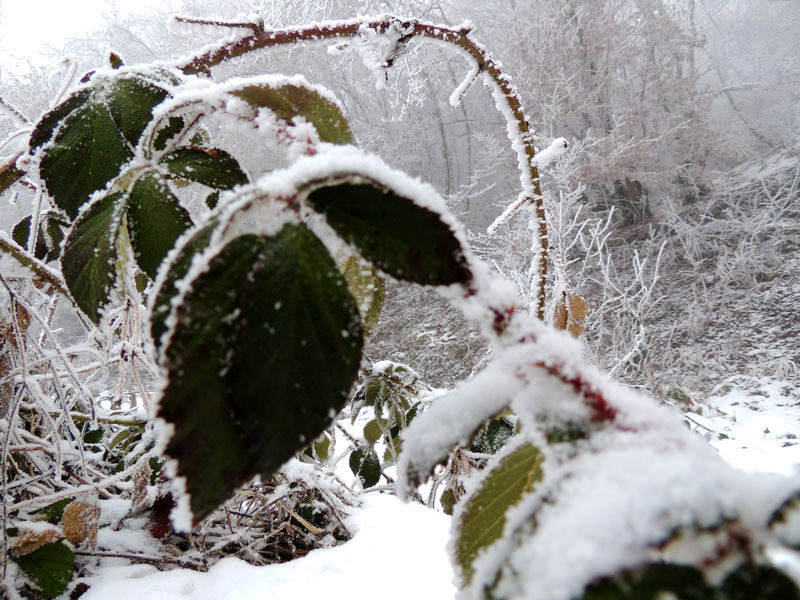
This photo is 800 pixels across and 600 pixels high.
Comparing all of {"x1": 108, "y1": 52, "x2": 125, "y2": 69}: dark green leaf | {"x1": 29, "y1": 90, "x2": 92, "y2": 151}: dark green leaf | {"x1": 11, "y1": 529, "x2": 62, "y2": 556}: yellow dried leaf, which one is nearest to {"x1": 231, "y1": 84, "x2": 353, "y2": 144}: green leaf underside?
{"x1": 29, "y1": 90, "x2": 92, "y2": 151}: dark green leaf

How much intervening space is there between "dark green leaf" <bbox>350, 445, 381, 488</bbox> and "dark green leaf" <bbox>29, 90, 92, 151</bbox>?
0.86 metres

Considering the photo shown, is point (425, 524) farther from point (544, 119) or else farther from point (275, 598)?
point (544, 119)

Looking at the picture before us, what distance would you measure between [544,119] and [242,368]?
6039 mm

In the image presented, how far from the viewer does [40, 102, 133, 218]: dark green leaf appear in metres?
0.28

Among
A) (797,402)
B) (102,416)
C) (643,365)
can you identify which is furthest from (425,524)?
(797,402)

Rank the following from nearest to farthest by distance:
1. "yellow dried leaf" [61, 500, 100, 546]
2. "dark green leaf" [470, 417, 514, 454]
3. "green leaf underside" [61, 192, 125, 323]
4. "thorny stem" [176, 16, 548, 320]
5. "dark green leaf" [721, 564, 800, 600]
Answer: "dark green leaf" [721, 564, 800, 600]
"green leaf underside" [61, 192, 125, 323]
"thorny stem" [176, 16, 548, 320]
"yellow dried leaf" [61, 500, 100, 546]
"dark green leaf" [470, 417, 514, 454]

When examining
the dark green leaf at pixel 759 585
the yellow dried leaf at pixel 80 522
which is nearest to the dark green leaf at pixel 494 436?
the yellow dried leaf at pixel 80 522

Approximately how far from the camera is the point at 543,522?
0.14 metres

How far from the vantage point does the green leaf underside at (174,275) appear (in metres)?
0.16

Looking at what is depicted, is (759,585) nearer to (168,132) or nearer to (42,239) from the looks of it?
(168,132)

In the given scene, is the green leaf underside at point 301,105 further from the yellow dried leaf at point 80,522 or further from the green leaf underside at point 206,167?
the yellow dried leaf at point 80,522

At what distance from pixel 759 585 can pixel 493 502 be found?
0.10 meters

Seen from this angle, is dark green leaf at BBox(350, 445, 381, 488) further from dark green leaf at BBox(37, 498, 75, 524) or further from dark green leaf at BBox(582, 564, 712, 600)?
dark green leaf at BBox(582, 564, 712, 600)

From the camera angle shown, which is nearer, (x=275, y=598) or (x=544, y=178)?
(x=275, y=598)
